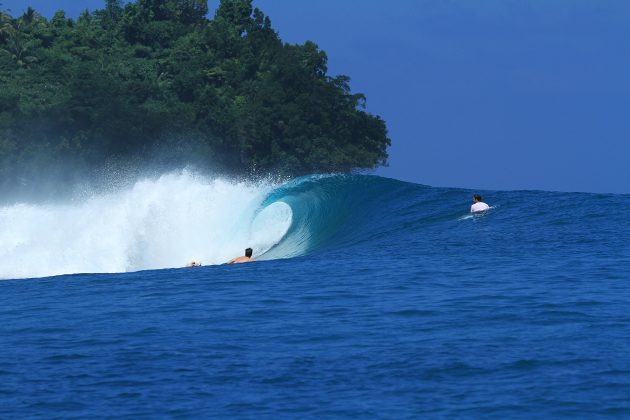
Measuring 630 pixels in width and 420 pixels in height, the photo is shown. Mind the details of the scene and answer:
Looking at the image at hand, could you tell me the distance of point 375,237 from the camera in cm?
2909

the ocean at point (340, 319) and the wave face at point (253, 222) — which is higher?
the wave face at point (253, 222)

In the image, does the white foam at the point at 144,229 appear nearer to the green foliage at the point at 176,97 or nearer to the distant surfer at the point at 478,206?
the distant surfer at the point at 478,206

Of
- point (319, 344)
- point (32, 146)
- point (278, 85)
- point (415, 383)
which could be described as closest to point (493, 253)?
point (319, 344)

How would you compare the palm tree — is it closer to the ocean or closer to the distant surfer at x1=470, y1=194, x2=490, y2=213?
the ocean

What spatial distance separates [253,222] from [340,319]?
1703 cm

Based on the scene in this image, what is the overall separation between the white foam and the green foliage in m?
38.7

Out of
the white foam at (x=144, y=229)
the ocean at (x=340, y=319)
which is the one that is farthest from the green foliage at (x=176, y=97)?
the ocean at (x=340, y=319)

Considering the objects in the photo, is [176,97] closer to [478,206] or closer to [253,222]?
[253,222]

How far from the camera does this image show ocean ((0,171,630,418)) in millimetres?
12633

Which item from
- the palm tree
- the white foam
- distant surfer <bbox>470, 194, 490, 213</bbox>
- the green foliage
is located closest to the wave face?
the white foam

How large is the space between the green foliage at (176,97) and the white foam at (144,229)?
1524 inches

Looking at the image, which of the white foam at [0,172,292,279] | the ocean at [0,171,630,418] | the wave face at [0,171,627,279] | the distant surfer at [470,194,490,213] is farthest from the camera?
the white foam at [0,172,292,279]

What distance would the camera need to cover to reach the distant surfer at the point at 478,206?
98.7 feet

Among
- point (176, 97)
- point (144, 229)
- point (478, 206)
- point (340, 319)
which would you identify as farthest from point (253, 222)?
point (176, 97)
